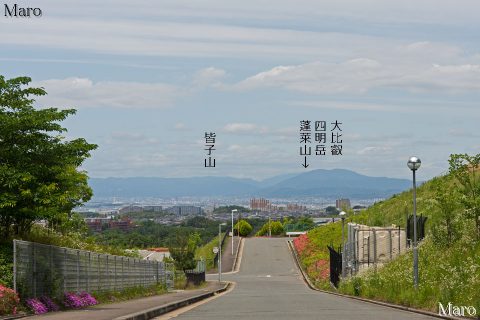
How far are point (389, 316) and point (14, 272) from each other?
10104 millimetres

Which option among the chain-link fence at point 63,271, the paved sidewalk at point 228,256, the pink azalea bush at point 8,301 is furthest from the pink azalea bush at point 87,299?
the paved sidewalk at point 228,256

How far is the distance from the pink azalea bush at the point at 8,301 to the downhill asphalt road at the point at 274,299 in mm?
4336

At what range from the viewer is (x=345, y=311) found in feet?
85.0

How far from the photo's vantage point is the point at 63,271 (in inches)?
1164

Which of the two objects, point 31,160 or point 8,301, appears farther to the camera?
point 31,160

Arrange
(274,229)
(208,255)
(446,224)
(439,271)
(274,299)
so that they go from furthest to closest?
(274,229) < (208,255) < (446,224) < (274,299) < (439,271)

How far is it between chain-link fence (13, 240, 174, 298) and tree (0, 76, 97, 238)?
132 cm

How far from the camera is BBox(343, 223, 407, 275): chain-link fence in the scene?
54594mm

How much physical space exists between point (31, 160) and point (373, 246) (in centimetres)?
3147

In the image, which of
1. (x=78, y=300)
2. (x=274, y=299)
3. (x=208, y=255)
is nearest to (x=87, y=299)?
(x=78, y=300)

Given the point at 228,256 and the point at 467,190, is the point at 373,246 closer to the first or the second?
the point at 467,190

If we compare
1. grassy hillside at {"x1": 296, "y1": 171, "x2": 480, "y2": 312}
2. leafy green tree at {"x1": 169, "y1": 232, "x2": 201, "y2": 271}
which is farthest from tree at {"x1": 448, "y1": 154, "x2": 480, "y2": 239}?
leafy green tree at {"x1": 169, "y1": 232, "x2": 201, "y2": 271}

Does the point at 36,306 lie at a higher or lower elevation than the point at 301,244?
higher

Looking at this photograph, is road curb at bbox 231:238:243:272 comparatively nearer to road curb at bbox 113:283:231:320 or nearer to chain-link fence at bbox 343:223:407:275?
chain-link fence at bbox 343:223:407:275
